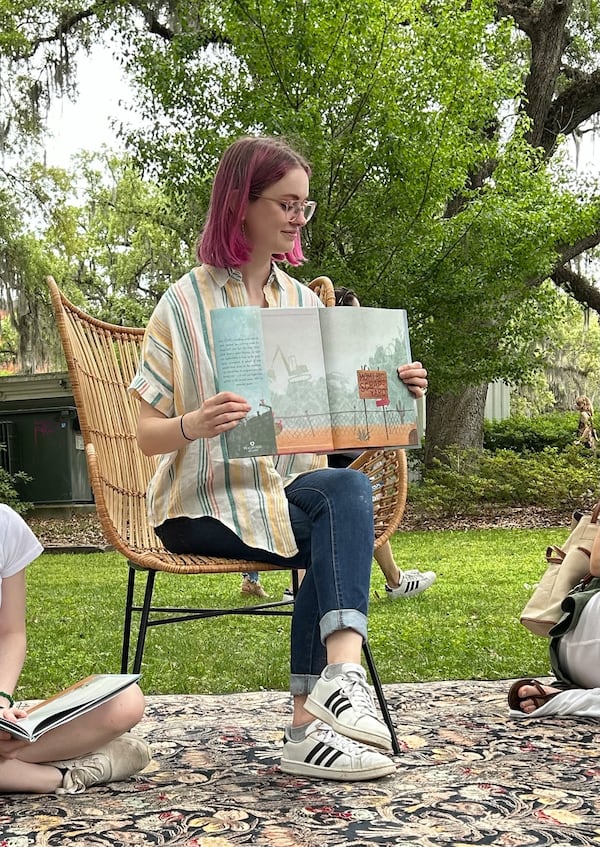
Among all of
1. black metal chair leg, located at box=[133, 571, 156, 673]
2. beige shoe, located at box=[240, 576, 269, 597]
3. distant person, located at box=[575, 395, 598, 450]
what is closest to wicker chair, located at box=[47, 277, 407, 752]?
black metal chair leg, located at box=[133, 571, 156, 673]

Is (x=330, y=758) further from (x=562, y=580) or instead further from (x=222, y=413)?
(x=562, y=580)

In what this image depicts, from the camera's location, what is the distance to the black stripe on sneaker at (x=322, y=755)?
1922 millimetres

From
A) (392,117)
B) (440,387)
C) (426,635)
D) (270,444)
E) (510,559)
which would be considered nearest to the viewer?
(270,444)

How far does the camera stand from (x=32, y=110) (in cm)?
1198

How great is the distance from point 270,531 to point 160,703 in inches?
41.4

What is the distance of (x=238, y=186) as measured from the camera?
2252mm

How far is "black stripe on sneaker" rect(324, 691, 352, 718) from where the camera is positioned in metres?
1.85


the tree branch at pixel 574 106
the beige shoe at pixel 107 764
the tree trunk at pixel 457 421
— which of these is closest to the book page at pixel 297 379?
the beige shoe at pixel 107 764

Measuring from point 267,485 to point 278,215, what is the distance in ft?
1.96

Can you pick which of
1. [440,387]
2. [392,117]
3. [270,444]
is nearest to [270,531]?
[270,444]

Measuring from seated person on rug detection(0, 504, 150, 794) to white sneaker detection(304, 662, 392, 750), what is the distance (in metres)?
0.36

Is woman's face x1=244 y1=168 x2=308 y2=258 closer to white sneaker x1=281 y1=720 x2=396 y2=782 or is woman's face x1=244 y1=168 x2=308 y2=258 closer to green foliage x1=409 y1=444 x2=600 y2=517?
white sneaker x1=281 y1=720 x2=396 y2=782

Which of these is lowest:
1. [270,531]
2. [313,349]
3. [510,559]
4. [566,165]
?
[510,559]

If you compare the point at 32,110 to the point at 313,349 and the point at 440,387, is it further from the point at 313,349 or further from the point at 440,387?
the point at 313,349
